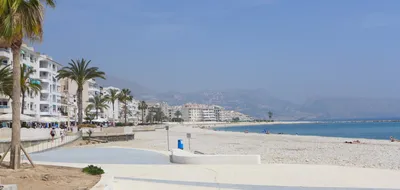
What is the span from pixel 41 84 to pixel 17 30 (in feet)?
230

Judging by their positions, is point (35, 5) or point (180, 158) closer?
point (35, 5)

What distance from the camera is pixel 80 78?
54656 millimetres

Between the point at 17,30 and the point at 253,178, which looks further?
the point at 253,178

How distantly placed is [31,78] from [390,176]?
70317 millimetres

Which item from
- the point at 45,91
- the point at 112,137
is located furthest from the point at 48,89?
the point at 112,137

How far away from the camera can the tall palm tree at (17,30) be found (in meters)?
12.3

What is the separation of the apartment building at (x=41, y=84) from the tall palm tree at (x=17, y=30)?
57.5 meters

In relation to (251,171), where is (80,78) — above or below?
above

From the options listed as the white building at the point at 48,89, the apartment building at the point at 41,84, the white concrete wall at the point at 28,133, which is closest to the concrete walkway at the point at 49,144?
the white concrete wall at the point at 28,133

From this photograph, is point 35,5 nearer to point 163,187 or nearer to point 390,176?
point 163,187

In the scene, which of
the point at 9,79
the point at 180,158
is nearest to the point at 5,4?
the point at 180,158

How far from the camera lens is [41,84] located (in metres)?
77.5

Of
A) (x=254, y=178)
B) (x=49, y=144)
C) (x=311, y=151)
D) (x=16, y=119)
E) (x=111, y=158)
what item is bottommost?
(x=311, y=151)

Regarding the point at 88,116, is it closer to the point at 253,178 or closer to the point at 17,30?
the point at 17,30
